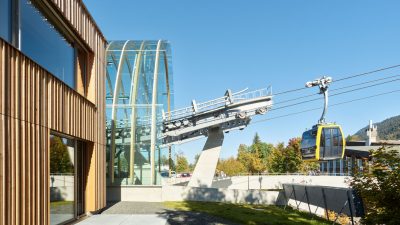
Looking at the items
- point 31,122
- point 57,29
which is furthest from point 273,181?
point 31,122

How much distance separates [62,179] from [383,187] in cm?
855

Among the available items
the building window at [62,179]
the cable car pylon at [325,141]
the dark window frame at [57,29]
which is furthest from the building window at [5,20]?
the cable car pylon at [325,141]

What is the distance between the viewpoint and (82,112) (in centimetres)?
1295

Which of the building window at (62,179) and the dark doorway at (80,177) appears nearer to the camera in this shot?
the building window at (62,179)

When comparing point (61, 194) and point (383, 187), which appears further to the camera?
point (61, 194)

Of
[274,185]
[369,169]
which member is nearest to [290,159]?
[274,185]

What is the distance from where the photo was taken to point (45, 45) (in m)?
10.4

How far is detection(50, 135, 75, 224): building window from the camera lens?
34.3 ft

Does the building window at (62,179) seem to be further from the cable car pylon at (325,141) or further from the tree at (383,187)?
the cable car pylon at (325,141)

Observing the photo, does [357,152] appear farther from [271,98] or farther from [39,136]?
[39,136]

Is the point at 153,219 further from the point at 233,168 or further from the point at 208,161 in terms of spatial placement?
the point at 233,168

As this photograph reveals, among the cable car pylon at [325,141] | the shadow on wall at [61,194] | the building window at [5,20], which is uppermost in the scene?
the building window at [5,20]

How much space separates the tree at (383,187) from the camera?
8.53 metres

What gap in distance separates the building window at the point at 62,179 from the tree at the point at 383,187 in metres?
7.91
